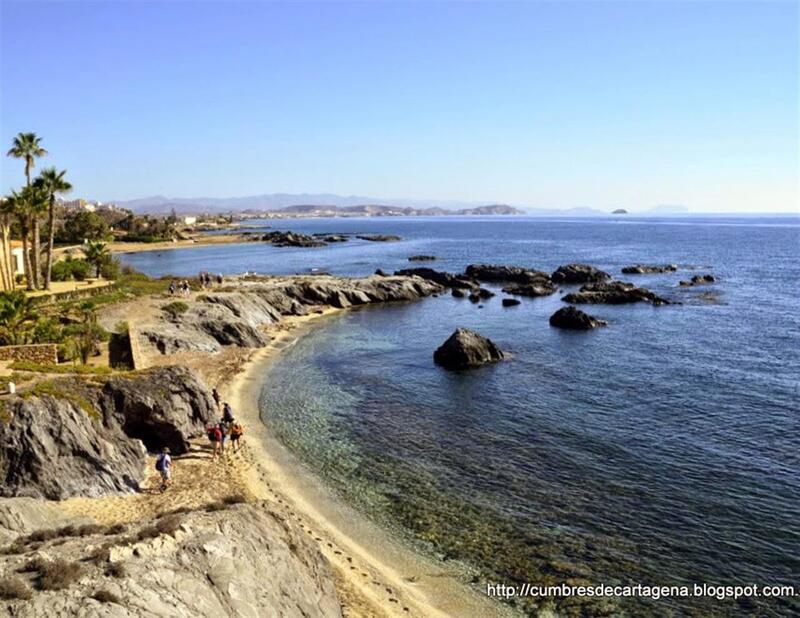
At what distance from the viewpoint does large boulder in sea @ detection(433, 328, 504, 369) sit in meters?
42.2

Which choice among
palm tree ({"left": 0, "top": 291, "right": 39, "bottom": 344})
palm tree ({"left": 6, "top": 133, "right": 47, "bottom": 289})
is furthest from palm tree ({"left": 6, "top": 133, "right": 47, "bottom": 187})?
palm tree ({"left": 0, "top": 291, "right": 39, "bottom": 344})

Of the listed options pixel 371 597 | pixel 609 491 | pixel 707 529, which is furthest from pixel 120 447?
pixel 707 529

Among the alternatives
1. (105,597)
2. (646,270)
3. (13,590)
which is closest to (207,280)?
(13,590)

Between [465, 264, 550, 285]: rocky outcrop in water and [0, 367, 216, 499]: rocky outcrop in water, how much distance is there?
216ft

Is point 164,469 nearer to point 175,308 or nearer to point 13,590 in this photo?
point 13,590

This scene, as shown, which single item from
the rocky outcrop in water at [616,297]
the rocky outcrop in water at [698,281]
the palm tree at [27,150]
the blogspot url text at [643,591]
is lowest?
the blogspot url text at [643,591]

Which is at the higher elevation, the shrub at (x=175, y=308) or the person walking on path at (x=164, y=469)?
the shrub at (x=175, y=308)

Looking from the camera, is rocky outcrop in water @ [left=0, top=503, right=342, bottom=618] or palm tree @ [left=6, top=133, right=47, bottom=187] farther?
palm tree @ [left=6, top=133, right=47, bottom=187]

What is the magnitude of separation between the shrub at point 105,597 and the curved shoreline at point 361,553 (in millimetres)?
7911

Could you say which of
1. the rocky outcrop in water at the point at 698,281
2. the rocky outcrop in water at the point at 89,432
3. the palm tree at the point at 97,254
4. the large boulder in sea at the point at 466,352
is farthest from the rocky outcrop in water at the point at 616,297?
the palm tree at the point at 97,254

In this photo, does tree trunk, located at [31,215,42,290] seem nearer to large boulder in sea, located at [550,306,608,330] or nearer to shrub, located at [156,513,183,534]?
large boulder in sea, located at [550,306,608,330]

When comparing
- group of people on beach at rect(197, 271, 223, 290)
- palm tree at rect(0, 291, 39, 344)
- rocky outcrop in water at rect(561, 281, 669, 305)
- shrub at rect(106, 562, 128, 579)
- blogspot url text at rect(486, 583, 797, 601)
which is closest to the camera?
shrub at rect(106, 562, 128, 579)

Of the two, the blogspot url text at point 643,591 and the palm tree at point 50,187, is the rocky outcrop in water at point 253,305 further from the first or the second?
the blogspot url text at point 643,591

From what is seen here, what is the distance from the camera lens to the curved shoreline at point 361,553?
16938mm
